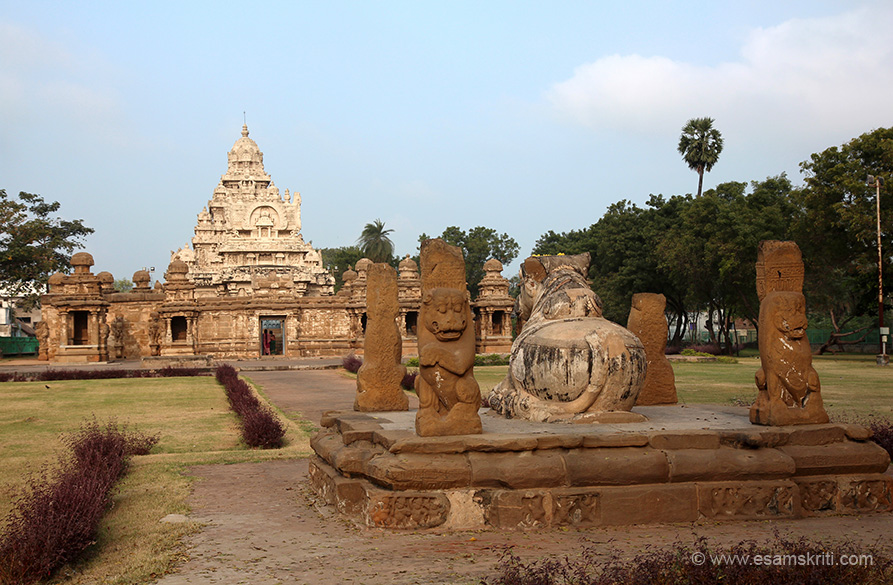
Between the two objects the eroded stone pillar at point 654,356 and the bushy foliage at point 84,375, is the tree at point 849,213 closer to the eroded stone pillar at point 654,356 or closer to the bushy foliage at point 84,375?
the eroded stone pillar at point 654,356

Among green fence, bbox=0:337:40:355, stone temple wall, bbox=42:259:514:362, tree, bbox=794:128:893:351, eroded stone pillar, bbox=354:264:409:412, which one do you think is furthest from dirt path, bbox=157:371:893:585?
green fence, bbox=0:337:40:355

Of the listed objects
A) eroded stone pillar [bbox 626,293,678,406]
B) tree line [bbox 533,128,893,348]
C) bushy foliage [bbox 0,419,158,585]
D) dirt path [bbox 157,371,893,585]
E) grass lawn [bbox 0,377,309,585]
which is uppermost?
tree line [bbox 533,128,893,348]

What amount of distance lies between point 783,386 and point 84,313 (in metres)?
35.2

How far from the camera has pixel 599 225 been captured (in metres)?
50.0

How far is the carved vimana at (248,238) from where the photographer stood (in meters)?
45.8

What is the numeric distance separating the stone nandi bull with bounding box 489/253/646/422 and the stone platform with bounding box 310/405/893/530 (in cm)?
47

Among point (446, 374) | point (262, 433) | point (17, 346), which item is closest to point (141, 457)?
point (262, 433)

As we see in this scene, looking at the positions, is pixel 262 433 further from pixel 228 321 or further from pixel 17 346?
pixel 17 346

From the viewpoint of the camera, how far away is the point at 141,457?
34.3ft

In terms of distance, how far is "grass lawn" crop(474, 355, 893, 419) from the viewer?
546 inches

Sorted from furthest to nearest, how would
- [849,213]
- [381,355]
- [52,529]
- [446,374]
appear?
[849,213] → [381,355] → [446,374] → [52,529]

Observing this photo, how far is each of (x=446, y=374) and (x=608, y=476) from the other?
1.54 metres

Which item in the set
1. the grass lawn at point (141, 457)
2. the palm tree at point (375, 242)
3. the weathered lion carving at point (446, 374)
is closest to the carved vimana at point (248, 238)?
the palm tree at point (375, 242)

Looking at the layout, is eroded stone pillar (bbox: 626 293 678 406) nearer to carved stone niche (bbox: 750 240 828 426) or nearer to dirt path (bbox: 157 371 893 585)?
carved stone niche (bbox: 750 240 828 426)
